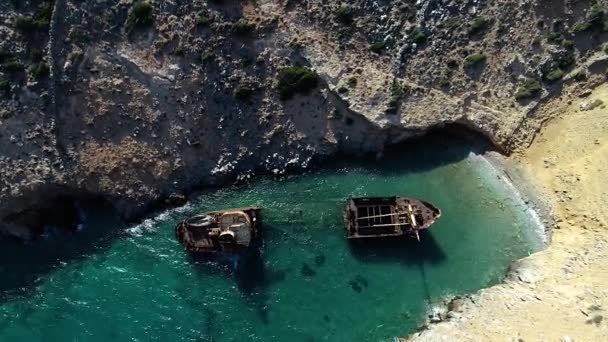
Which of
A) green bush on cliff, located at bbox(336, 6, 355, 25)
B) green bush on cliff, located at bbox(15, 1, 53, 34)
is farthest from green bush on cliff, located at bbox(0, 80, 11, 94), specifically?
green bush on cliff, located at bbox(336, 6, 355, 25)

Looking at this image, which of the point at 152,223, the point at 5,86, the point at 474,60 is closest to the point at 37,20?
the point at 5,86

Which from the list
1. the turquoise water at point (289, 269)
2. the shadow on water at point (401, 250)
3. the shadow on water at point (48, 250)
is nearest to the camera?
the turquoise water at point (289, 269)

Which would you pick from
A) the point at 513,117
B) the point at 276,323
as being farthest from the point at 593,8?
the point at 276,323

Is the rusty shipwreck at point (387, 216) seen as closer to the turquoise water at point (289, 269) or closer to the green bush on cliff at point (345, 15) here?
the turquoise water at point (289, 269)

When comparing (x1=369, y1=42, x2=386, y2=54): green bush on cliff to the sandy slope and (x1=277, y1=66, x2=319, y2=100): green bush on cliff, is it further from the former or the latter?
the sandy slope

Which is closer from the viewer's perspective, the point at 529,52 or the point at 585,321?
the point at 585,321

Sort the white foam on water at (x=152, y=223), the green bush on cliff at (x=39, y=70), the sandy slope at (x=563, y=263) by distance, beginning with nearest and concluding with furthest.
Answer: the sandy slope at (x=563, y=263) → the green bush on cliff at (x=39, y=70) → the white foam on water at (x=152, y=223)

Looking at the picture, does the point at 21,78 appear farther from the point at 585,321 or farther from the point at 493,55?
the point at 585,321

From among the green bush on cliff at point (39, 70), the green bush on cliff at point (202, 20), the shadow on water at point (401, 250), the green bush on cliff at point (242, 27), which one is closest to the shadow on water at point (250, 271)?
the shadow on water at point (401, 250)
